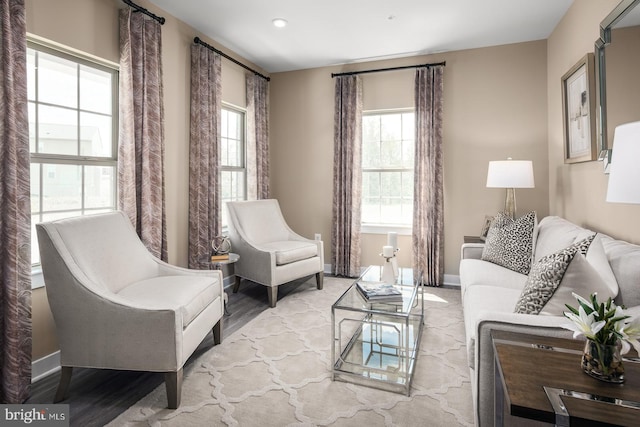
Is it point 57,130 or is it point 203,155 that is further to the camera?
point 203,155

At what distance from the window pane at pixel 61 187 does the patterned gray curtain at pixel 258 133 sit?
217 centimetres

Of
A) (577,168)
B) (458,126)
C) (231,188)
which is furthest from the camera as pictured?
(231,188)

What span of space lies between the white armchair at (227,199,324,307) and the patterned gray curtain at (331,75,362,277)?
25.3 inches

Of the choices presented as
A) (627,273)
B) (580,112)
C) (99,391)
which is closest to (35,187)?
(99,391)

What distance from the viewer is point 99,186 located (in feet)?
9.19

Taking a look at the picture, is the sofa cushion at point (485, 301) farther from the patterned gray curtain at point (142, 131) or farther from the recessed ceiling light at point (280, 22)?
the recessed ceiling light at point (280, 22)

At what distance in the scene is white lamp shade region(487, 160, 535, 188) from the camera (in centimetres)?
339

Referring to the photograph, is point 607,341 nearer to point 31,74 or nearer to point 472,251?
point 472,251

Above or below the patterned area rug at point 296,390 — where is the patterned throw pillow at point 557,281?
above

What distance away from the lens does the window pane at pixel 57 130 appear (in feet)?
7.81

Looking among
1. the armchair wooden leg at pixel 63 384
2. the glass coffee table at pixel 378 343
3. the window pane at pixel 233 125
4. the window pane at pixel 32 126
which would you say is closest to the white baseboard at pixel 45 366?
the armchair wooden leg at pixel 63 384

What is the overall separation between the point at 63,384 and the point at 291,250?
2146 mm

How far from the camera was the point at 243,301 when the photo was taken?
3.69 meters

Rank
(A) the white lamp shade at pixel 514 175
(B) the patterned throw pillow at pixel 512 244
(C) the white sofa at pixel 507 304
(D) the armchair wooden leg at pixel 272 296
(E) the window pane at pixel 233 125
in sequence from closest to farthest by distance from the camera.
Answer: (C) the white sofa at pixel 507 304 → (B) the patterned throw pillow at pixel 512 244 → (A) the white lamp shade at pixel 514 175 → (D) the armchair wooden leg at pixel 272 296 → (E) the window pane at pixel 233 125
